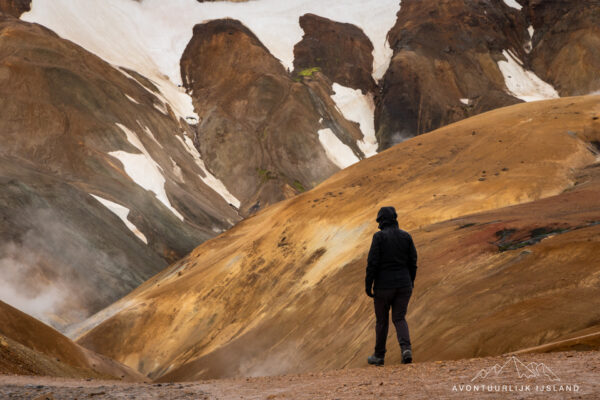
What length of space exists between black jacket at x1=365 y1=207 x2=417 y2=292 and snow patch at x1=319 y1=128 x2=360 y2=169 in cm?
6130

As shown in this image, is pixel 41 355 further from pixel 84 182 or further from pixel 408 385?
pixel 84 182

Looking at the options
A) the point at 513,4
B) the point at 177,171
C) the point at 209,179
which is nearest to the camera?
the point at 177,171

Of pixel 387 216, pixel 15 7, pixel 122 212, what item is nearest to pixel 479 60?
pixel 122 212

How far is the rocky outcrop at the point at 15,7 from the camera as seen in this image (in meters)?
71.0

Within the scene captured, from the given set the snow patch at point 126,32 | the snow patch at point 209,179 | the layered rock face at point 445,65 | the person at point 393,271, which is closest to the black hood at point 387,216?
the person at point 393,271

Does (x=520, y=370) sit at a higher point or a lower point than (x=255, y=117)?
lower

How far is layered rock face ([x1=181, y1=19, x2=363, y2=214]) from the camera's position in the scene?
66250 mm

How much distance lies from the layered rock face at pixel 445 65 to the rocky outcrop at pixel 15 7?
40.2 metres

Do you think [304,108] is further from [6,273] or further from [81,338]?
[81,338]

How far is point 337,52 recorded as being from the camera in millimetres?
86125

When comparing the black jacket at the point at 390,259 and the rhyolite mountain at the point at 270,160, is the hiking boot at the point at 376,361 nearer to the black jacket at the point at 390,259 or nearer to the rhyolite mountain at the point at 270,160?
the rhyolite mountain at the point at 270,160

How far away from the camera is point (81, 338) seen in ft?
71.5

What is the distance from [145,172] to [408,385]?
162 feet

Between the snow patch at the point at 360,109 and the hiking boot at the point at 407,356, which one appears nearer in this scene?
the hiking boot at the point at 407,356
